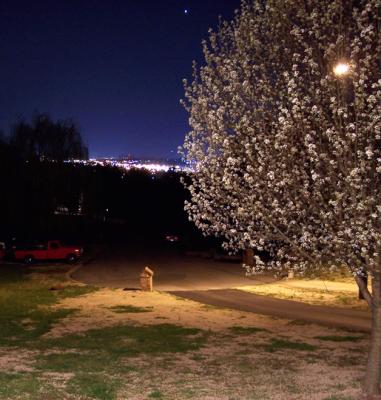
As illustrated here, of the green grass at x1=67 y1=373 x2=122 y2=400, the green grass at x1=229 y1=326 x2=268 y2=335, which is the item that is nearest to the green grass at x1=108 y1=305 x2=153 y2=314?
the green grass at x1=229 y1=326 x2=268 y2=335

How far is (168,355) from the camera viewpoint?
13195 millimetres

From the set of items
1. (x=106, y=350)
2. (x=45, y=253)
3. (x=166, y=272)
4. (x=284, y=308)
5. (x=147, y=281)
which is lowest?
(x=106, y=350)

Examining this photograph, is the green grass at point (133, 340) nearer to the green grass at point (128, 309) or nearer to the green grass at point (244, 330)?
the green grass at point (244, 330)

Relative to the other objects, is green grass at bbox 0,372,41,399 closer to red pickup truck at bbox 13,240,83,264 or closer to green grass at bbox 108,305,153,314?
green grass at bbox 108,305,153,314

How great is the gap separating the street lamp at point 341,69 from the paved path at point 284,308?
32.6 feet

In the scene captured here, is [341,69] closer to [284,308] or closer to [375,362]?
[375,362]

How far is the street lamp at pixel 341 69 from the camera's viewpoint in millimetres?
8852

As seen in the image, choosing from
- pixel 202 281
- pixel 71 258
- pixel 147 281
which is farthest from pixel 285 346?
pixel 71 258

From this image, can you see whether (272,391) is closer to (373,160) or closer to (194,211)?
(194,211)

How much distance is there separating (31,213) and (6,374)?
44.3 metres

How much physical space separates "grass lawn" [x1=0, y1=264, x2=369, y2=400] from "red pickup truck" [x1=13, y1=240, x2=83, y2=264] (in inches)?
797

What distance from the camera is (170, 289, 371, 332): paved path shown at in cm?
1891

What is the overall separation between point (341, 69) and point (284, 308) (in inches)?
560

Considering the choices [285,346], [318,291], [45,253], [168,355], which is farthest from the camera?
[45,253]
